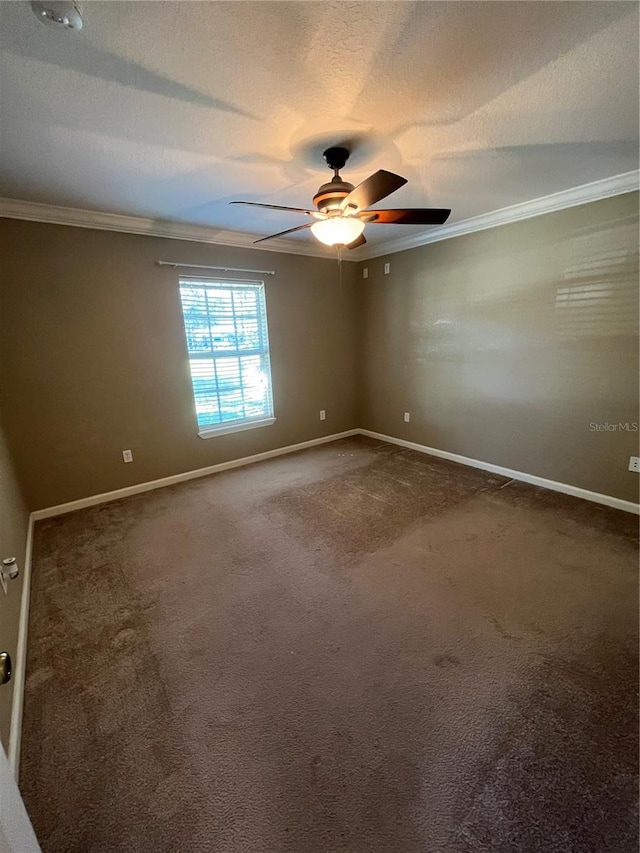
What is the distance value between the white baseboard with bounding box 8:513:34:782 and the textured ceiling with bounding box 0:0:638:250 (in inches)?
88.6

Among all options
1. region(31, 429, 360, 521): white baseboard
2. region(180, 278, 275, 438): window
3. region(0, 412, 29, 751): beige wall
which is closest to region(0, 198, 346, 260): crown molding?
region(180, 278, 275, 438): window

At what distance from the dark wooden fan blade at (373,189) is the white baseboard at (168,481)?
2.84 metres

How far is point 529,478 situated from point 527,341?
49.4 inches

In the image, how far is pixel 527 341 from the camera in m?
3.13

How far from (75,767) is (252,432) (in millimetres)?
→ 3022

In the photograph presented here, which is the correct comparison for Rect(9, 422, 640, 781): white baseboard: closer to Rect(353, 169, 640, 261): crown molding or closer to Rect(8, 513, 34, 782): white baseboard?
Rect(8, 513, 34, 782): white baseboard

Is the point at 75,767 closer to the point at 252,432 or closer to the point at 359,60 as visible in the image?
the point at 359,60

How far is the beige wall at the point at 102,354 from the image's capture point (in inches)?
105

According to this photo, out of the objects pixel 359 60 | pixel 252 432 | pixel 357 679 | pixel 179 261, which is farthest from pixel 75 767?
pixel 179 261

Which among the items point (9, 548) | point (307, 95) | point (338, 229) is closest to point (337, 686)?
point (9, 548)

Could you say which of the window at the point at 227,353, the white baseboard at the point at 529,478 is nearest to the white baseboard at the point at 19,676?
the window at the point at 227,353

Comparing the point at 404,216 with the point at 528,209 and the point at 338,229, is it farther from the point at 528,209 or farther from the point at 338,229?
the point at 528,209

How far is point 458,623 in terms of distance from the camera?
5.82ft

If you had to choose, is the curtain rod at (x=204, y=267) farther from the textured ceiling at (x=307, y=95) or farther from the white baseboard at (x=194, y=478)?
the white baseboard at (x=194, y=478)
